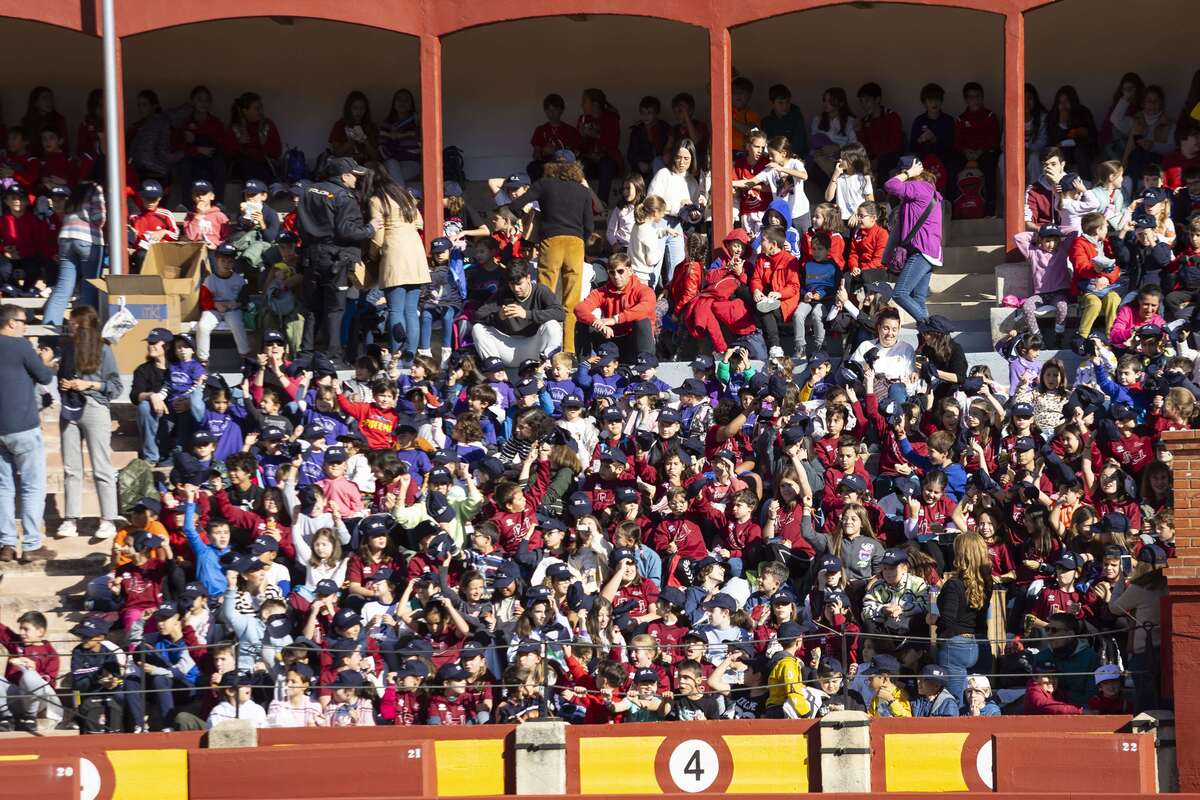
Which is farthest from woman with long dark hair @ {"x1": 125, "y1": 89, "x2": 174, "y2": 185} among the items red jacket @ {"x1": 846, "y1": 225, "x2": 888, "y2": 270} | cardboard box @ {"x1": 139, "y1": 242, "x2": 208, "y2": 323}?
red jacket @ {"x1": 846, "y1": 225, "x2": 888, "y2": 270}

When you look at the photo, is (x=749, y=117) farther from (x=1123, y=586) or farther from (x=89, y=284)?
(x=1123, y=586)

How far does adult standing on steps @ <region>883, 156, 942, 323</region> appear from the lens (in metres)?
21.2

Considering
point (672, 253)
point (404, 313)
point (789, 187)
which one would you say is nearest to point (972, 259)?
point (789, 187)

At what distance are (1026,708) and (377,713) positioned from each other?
4236 mm

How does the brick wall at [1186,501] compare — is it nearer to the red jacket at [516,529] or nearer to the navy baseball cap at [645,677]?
the navy baseball cap at [645,677]

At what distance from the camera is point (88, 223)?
23.0 m

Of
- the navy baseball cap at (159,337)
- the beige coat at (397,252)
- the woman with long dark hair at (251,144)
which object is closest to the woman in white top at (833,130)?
the beige coat at (397,252)

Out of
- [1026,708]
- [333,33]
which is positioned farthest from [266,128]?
[1026,708]

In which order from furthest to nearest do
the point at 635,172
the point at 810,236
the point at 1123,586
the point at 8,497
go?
the point at 635,172, the point at 810,236, the point at 8,497, the point at 1123,586

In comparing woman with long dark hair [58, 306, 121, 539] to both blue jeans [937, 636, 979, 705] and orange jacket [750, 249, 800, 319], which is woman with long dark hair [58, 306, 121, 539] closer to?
orange jacket [750, 249, 800, 319]

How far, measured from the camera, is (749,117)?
2450 centimetres

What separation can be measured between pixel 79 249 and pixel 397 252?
3.39 m

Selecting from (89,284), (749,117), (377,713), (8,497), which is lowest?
(377,713)

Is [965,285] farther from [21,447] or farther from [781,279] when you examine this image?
[21,447]
